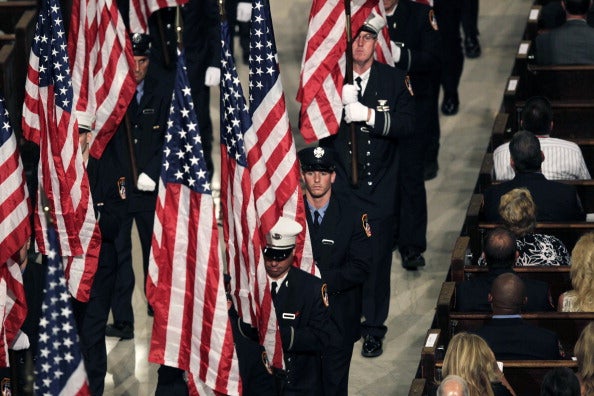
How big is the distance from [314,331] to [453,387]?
1.82 metres

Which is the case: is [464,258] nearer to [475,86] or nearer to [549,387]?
[549,387]

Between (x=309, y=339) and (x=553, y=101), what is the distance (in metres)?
4.78

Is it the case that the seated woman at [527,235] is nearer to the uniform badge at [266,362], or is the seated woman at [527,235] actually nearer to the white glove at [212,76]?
the uniform badge at [266,362]

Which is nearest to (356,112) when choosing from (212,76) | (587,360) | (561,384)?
Result: (212,76)

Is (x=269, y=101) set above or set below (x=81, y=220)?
above

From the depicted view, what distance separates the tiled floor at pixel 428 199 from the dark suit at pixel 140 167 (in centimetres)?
44

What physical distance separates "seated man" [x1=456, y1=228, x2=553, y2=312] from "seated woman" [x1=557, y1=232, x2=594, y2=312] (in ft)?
0.71

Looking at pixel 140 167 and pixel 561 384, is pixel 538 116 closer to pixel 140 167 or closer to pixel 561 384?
pixel 140 167

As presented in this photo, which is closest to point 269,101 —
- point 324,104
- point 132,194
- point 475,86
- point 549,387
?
point 324,104

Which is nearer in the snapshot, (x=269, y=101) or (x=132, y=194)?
(x=269, y=101)

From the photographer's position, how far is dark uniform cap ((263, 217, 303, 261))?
35.9 feet

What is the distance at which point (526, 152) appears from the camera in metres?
12.5

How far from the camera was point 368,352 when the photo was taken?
43.7 ft

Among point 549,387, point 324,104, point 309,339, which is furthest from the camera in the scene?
point 324,104
